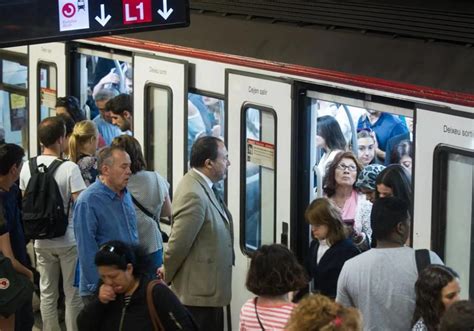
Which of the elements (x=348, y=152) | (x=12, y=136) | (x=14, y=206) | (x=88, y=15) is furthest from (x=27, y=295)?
(x=12, y=136)

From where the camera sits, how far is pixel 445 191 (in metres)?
6.42

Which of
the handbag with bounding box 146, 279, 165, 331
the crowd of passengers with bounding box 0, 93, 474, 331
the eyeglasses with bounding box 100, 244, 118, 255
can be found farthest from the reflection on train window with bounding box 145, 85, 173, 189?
the handbag with bounding box 146, 279, 165, 331

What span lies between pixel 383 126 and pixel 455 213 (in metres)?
2.21

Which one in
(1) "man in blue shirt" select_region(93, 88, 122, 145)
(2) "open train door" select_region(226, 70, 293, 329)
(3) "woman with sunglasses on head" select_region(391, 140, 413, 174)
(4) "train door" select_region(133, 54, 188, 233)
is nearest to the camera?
(2) "open train door" select_region(226, 70, 293, 329)

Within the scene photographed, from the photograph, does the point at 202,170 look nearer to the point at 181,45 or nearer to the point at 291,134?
the point at 291,134

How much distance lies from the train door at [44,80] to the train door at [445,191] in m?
4.93

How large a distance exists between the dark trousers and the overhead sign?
5.82 ft

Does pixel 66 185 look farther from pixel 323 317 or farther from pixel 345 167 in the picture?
pixel 323 317

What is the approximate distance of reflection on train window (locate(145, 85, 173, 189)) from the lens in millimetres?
9250

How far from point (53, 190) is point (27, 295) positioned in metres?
1.17

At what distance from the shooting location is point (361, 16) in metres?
7.86

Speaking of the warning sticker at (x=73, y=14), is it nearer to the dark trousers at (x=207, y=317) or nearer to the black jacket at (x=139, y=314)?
the black jacket at (x=139, y=314)

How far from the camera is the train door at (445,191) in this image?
6281 mm

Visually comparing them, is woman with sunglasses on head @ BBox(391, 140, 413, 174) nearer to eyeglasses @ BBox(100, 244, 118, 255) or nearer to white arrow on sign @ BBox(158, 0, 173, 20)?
white arrow on sign @ BBox(158, 0, 173, 20)
